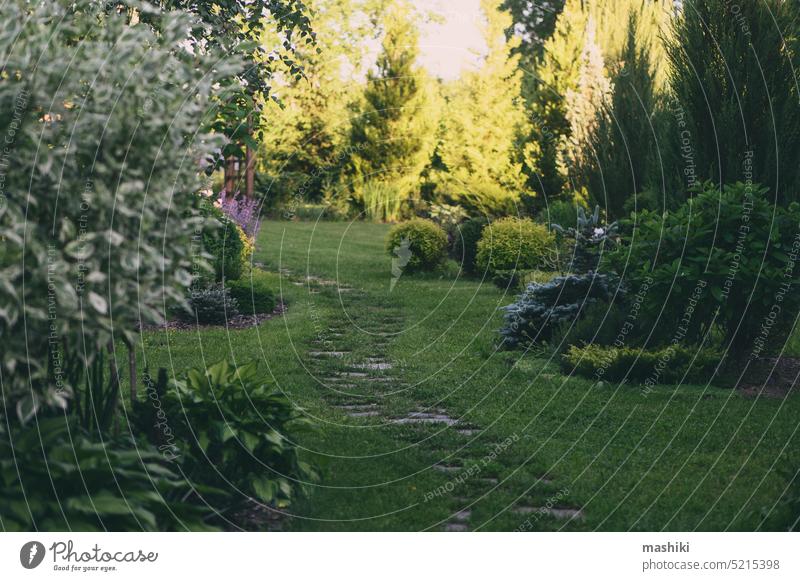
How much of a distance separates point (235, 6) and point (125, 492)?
15.5ft

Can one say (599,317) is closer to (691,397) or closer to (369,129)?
(691,397)

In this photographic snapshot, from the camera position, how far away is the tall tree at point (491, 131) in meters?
17.7

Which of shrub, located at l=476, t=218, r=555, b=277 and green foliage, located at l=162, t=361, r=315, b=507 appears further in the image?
shrub, located at l=476, t=218, r=555, b=277

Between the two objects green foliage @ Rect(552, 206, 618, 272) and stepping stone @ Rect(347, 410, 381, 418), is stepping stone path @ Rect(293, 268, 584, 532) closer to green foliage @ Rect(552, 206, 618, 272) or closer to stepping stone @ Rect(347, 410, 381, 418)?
stepping stone @ Rect(347, 410, 381, 418)

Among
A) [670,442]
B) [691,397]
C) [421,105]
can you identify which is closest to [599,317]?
[691,397]

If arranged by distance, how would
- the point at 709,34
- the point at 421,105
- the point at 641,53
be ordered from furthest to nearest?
1. the point at 421,105
2. the point at 641,53
3. the point at 709,34

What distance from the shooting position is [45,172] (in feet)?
13.2

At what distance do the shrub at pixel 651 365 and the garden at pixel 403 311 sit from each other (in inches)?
1.3

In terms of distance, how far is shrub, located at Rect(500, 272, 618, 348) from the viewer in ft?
31.5

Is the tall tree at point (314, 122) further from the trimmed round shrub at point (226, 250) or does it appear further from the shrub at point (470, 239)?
the trimmed round shrub at point (226, 250)

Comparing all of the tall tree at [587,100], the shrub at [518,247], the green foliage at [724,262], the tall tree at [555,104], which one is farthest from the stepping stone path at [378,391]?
the tall tree at [555,104]

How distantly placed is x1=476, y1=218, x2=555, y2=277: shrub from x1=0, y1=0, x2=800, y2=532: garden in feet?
0.17

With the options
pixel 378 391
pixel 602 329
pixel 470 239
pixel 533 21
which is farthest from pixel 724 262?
pixel 533 21

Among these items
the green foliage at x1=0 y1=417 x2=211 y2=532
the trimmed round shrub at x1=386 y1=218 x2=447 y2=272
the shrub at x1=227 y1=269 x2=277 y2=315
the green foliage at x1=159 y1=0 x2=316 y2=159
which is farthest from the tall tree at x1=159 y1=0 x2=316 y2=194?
the trimmed round shrub at x1=386 y1=218 x2=447 y2=272
